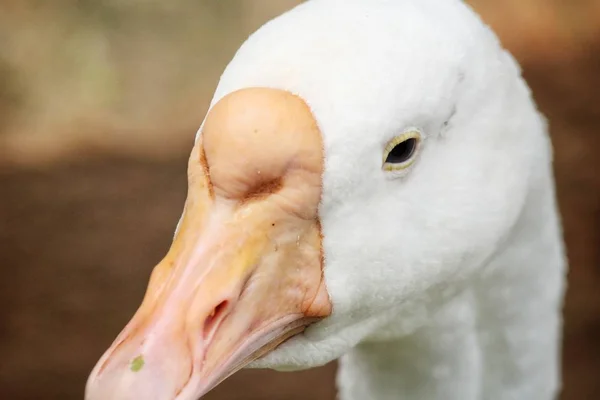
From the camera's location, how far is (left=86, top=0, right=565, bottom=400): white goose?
1.06m

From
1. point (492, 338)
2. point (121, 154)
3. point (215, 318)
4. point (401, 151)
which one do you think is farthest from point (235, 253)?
point (121, 154)

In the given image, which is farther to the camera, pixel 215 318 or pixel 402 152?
pixel 402 152

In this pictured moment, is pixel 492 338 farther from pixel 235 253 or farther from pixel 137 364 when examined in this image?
pixel 137 364

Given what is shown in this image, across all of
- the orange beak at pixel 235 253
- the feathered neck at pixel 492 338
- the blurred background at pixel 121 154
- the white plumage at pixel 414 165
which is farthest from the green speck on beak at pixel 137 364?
the blurred background at pixel 121 154

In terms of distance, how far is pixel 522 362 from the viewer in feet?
5.92

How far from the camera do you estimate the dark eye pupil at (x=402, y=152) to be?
1.19m

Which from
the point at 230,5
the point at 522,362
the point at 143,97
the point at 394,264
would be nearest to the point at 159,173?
the point at 143,97

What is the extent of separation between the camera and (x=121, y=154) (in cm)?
380

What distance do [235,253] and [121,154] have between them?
284 cm

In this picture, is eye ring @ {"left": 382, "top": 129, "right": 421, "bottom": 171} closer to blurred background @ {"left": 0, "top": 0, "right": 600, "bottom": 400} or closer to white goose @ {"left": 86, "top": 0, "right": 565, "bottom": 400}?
white goose @ {"left": 86, "top": 0, "right": 565, "bottom": 400}

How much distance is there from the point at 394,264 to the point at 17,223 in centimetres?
276

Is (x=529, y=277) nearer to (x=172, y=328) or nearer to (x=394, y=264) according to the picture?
(x=394, y=264)

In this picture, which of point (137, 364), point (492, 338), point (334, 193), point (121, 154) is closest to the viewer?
point (137, 364)

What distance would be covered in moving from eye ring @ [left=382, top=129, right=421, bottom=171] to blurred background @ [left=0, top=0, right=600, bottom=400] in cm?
209
